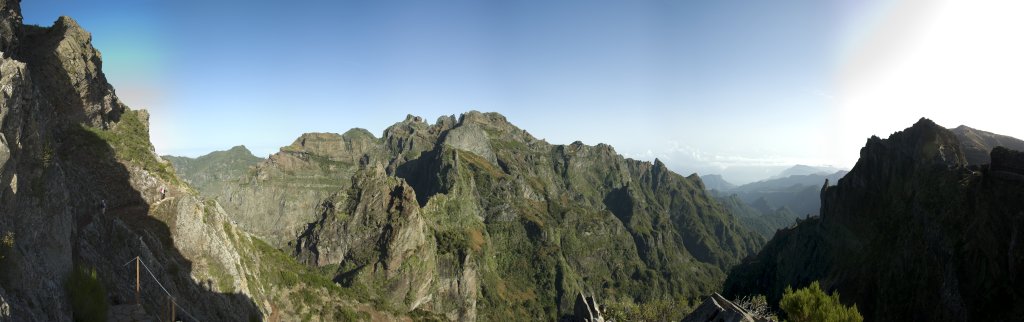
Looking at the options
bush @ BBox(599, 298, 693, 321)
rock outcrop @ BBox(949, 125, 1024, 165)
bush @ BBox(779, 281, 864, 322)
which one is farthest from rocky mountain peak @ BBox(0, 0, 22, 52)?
rock outcrop @ BBox(949, 125, 1024, 165)

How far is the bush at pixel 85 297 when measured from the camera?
26.9m

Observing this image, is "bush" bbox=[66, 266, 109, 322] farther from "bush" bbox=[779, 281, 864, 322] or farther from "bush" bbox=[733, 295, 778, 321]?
"bush" bbox=[779, 281, 864, 322]

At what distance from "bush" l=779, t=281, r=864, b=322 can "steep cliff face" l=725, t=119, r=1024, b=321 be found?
22.1 metres

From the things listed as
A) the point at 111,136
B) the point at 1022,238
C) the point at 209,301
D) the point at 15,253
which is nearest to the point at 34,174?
the point at 15,253

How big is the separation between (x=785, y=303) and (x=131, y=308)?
55.3m

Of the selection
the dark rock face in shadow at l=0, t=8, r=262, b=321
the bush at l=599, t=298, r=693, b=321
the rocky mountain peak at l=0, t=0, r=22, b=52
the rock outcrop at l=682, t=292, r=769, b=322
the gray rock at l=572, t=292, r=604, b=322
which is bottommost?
the bush at l=599, t=298, r=693, b=321

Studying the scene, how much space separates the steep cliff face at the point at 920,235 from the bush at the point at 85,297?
7782 centimetres

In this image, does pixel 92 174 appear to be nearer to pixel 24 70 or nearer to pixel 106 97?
pixel 106 97

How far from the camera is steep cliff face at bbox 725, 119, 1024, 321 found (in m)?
48.5

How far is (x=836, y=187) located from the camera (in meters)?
96.0

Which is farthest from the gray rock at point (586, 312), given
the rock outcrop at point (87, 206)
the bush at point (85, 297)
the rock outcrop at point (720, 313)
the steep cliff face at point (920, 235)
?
the steep cliff face at point (920, 235)

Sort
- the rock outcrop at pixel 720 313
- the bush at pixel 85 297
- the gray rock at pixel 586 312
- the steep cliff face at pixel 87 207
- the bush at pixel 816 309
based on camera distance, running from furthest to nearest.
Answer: the gray rock at pixel 586 312
the bush at pixel 816 309
the rock outcrop at pixel 720 313
the bush at pixel 85 297
the steep cliff face at pixel 87 207

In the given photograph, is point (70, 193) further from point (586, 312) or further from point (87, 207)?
point (586, 312)

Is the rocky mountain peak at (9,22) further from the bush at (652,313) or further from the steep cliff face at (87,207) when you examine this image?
the bush at (652,313)
